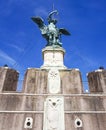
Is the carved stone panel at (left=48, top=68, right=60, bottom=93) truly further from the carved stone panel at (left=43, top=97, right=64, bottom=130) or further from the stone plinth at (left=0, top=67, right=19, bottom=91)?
the stone plinth at (left=0, top=67, right=19, bottom=91)

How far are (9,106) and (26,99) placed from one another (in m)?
1.72

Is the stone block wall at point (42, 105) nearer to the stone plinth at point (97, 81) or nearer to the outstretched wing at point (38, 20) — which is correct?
the stone plinth at point (97, 81)

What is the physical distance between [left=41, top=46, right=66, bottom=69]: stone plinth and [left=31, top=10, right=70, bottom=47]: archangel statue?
4.27 ft

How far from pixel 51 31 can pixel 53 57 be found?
4.37 m

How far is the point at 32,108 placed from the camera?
18438 mm

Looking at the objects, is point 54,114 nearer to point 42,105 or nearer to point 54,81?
point 42,105

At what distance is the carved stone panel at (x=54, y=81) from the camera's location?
65.5 ft

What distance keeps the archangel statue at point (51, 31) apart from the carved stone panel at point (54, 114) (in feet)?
31.2

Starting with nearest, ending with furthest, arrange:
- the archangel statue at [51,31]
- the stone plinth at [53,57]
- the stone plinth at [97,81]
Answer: the stone plinth at [97,81], the stone plinth at [53,57], the archangel statue at [51,31]

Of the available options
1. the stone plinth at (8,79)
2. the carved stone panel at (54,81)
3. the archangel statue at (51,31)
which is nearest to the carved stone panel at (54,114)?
the carved stone panel at (54,81)

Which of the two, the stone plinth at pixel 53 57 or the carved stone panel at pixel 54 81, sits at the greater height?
the stone plinth at pixel 53 57

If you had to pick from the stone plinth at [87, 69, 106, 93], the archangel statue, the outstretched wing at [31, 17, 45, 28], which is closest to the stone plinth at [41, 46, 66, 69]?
the archangel statue

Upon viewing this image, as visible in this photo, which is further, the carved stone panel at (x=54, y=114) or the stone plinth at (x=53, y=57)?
the stone plinth at (x=53, y=57)

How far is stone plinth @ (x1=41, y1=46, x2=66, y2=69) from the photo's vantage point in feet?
77.3
